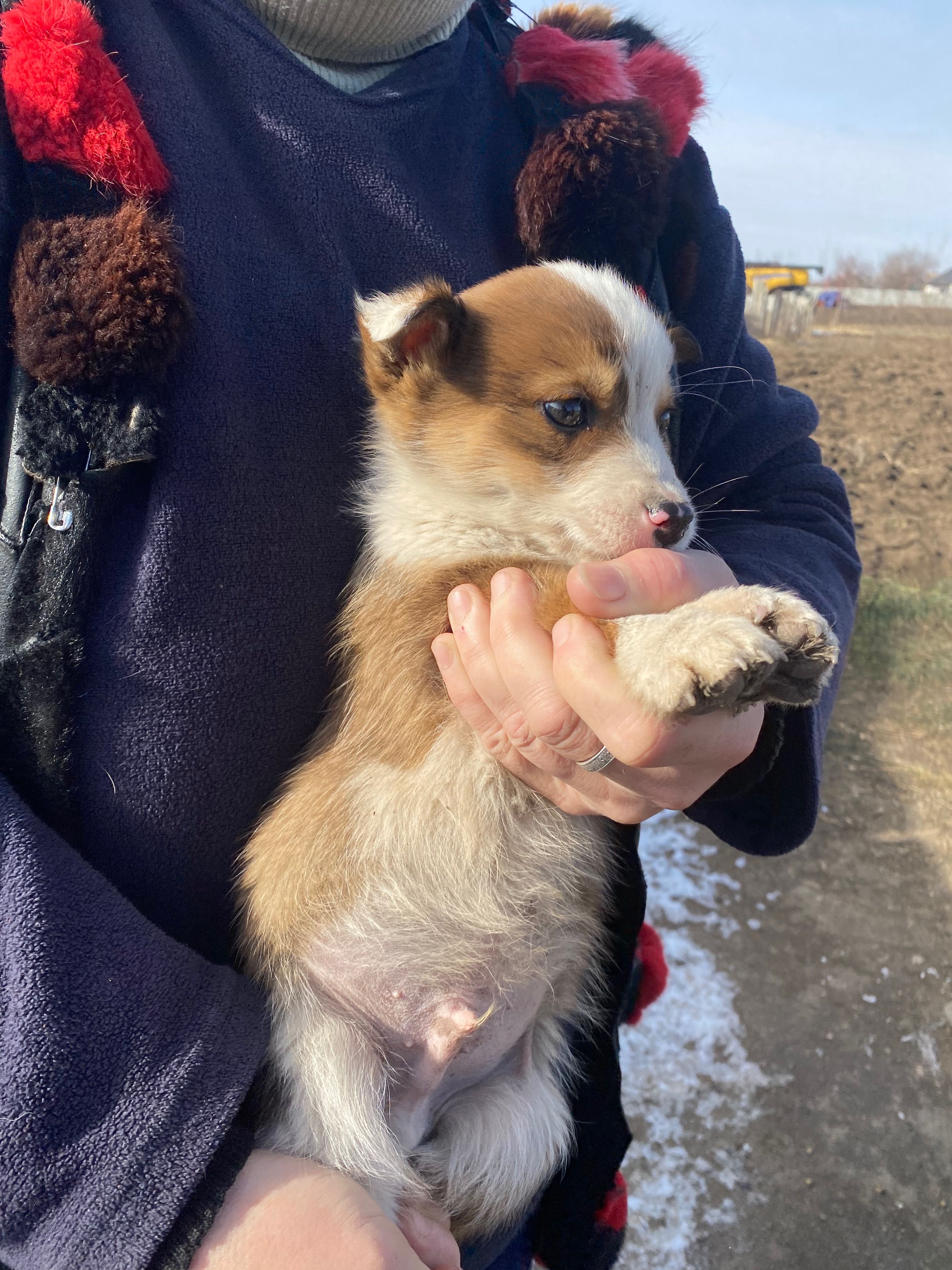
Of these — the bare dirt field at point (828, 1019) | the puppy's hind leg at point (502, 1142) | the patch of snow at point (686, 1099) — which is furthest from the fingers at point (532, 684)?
the bare dirt field at point (828, 1019)

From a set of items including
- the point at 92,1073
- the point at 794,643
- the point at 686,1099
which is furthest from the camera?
the point at 686,1099

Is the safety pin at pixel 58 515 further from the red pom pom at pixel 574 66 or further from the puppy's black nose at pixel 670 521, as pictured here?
the red pom pom at pixel 574 66

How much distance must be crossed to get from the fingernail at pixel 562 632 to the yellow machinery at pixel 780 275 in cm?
4094

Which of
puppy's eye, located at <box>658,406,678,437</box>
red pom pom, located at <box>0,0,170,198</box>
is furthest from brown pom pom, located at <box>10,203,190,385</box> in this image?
puppy's eye, located at <box>658,406,678,437</box>

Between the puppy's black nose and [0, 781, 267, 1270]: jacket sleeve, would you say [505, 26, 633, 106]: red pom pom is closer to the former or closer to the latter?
the puppy's black nose

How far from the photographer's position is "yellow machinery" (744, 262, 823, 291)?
1658 inches

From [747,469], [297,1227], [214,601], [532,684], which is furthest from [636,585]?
[297,1227]

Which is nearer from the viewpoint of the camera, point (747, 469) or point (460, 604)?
point (460, 604)

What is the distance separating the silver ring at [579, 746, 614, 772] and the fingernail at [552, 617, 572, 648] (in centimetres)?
18

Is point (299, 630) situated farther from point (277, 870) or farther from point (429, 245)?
point (429, 245)

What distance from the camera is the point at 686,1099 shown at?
12.6ft

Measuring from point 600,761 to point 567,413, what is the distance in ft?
2.59

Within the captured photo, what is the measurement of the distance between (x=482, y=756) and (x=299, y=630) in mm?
427

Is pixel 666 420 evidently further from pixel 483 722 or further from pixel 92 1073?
pixel 92 1073
